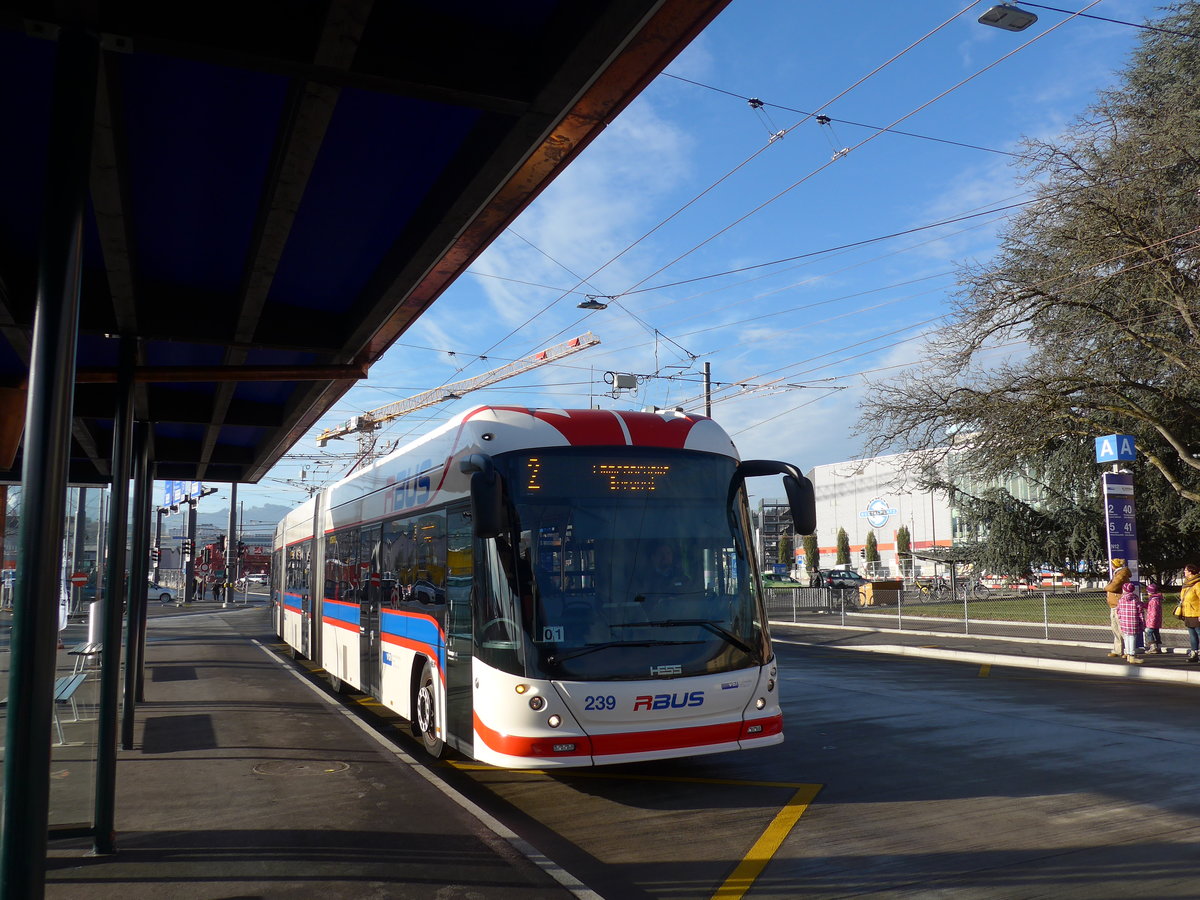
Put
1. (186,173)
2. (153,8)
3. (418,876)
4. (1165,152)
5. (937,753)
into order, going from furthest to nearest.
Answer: (1165,152) → (937,753) → (418,876) → (186,173) → (153,8)

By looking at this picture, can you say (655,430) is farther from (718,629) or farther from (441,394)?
(441,394)

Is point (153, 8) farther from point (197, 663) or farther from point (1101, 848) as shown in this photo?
point (197, 663)

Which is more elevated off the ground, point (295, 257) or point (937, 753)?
point (295, 257)

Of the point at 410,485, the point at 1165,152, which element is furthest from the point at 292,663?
the point at 1165,152

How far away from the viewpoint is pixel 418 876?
6031 millimetres

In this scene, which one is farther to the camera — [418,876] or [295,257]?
[295,257]

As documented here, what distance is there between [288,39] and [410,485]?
23.6 feet

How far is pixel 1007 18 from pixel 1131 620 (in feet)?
39.0

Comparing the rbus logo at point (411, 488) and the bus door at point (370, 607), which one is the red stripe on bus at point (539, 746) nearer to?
the rbus logo at point (411, 488)

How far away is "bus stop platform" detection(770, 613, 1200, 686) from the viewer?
17594 millimetres

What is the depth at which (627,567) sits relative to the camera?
8133mm

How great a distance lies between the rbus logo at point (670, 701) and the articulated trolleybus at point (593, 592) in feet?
0.04

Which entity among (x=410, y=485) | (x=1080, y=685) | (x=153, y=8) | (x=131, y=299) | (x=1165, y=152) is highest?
(x=1165, y=152)

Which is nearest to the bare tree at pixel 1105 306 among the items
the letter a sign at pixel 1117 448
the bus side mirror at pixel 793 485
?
the letter a sign at pixel 1117 448
